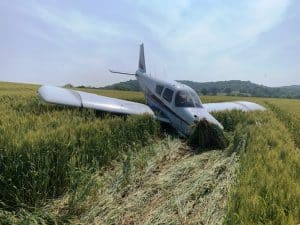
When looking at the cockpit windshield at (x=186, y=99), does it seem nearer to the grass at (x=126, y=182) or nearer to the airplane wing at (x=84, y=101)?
the airplane wing at (x=84, y=101)

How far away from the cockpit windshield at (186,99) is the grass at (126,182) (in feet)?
13.5

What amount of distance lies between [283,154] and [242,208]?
11.3 feet

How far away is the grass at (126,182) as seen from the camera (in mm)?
4422

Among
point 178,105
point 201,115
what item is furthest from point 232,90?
point 201,115

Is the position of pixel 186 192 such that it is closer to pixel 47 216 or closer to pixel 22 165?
pixel 47 216

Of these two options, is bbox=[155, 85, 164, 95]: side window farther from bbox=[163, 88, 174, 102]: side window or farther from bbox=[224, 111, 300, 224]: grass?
bbox=[224, 111, 300, 224]: grass

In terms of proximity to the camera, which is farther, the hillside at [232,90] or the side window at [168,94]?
the hillside at [232,90]

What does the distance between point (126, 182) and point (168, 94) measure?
7.79 meters

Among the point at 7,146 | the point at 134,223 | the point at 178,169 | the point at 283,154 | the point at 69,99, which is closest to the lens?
the point at 134,223

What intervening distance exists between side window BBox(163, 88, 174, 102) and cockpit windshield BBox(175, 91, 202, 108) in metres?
0.43

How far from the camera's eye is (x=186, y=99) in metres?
13.0

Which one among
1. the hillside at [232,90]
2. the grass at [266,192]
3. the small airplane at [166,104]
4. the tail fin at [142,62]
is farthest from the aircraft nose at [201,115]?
→ the hillside at [232,90]

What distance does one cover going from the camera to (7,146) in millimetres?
6039

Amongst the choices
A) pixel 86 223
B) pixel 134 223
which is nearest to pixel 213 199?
pixel 134 223
